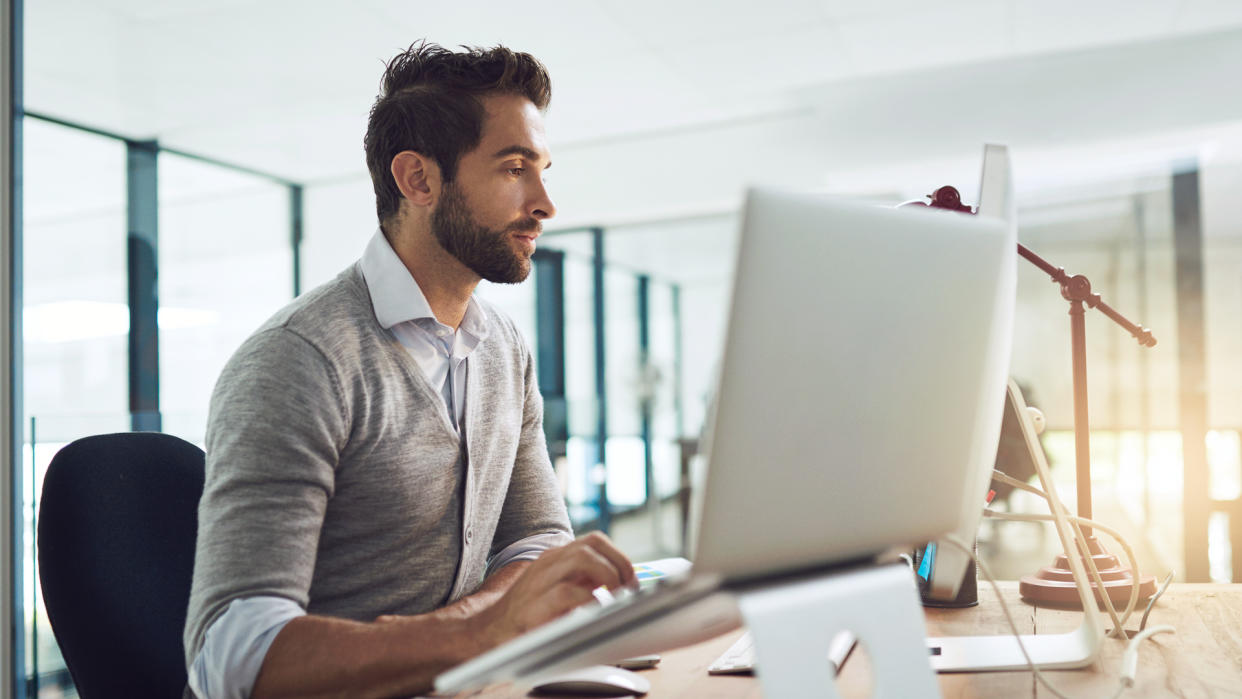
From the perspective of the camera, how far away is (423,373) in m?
1.16

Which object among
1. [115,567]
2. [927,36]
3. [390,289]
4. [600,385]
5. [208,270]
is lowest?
[115,567]

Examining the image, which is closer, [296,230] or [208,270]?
[208,270]

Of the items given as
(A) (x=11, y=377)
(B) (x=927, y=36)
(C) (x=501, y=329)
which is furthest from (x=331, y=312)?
(B) (x=927, y=36)

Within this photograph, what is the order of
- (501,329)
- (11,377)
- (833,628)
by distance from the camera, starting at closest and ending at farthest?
(833,628) < (501,329) < (11,377)

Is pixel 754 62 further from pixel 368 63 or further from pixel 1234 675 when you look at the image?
pixel 1234 675

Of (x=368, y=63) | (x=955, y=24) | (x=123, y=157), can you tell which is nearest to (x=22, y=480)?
(x=123, y=157)

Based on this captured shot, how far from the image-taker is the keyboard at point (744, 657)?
3.16ft

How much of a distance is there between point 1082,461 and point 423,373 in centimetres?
94

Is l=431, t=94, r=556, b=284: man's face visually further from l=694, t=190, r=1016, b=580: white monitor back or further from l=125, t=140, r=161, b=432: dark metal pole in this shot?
l=125, t=140, r=161, b=432: dark metal pole

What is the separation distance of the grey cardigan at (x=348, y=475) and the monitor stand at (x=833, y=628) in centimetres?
53

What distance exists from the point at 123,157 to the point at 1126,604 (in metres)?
3.13

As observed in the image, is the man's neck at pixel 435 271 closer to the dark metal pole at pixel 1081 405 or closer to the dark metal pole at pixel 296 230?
the dark metal pole at pixel 1081 405

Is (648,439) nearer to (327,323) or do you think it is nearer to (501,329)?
(501,329)

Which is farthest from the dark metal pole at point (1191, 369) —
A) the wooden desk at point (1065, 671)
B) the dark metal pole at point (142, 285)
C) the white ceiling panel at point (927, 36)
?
the dark metal pole at point (142, 285)
